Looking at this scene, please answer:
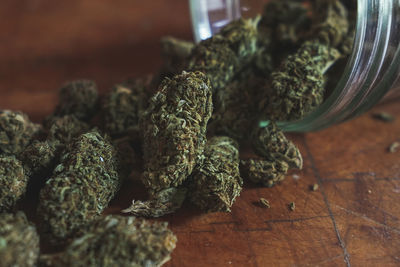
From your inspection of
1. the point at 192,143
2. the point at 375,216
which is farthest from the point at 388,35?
the point at 192,143

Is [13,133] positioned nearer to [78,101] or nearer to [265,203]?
[78,101]

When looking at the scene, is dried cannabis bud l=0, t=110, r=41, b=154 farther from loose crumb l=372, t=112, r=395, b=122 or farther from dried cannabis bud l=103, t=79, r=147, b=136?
loose crumb l=372, t=112, r=395, b=122

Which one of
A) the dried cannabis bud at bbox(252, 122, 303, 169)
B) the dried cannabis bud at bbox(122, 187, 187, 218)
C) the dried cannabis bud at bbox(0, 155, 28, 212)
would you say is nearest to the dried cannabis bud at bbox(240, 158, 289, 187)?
the dried cannabis bud at bbox(252, 122, 303, 169)

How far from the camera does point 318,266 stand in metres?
1.26

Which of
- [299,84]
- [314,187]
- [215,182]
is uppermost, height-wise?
[299,84]

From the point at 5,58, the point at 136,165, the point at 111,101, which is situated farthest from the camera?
the point at 5,58

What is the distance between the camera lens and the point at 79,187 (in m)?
1.26

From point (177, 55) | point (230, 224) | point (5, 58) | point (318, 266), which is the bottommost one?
point (318, 266)

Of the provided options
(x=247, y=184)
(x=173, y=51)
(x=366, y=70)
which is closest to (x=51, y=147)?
(x=247, y=184)

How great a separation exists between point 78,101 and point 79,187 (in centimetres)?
61

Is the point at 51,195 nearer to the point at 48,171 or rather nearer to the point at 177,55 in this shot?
the point at 48,171

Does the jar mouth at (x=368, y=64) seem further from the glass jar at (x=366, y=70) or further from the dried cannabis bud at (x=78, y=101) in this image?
the dried cannabis bud at (x=78, y=101)

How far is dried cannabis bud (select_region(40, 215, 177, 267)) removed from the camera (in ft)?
3.69

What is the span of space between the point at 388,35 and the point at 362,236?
0.64 m
